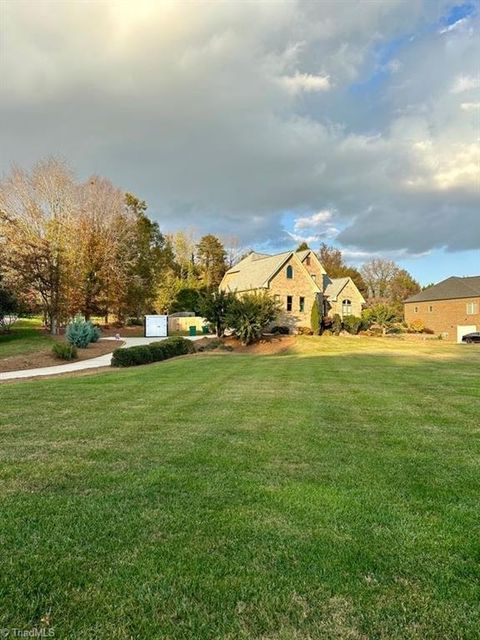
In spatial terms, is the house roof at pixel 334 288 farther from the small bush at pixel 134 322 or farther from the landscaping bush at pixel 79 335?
the landscaping bush at pixel 79 335

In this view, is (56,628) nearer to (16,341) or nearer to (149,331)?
(16,341)

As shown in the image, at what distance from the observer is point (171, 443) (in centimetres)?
530

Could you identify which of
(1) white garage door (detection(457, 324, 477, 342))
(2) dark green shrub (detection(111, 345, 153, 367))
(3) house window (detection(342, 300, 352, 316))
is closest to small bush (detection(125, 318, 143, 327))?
(3) house window (detection(342, 300, 352, 316))

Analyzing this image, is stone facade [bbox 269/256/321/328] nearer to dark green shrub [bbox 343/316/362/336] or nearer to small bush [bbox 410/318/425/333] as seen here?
dark green shrub [bbox 343/316/362/336]

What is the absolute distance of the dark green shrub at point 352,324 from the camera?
35.1 metres

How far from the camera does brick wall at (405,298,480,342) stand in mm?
43500

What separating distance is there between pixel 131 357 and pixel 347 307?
28.3 metres

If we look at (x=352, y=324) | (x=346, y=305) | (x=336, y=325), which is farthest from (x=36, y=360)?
(x=346, y=305)

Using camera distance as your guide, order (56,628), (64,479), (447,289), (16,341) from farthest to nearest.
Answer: (447,289)
(16,341)
(64,479)
(56,628)

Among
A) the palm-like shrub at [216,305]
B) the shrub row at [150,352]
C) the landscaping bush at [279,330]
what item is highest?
the palm-like shrub at [216,305]

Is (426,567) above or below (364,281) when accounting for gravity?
below

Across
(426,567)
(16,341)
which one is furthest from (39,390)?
(16,341)

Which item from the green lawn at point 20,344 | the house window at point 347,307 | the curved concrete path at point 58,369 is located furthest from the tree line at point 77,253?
the house window at point 347,307

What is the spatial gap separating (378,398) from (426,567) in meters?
5.89
